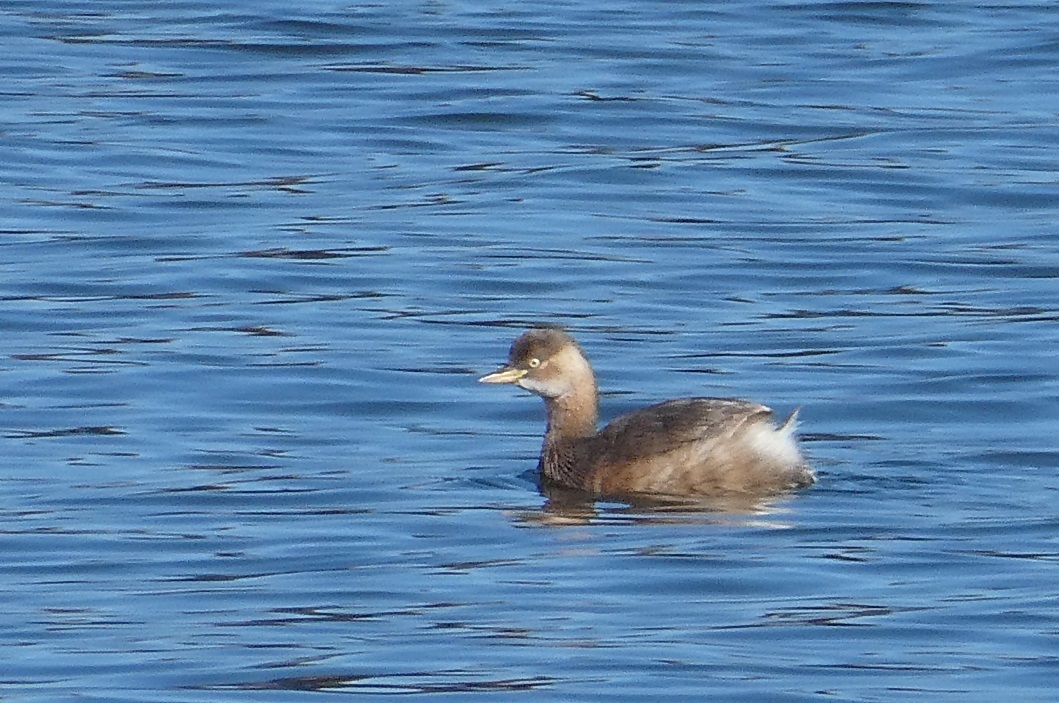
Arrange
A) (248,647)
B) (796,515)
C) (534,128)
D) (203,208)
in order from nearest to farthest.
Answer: (248,647) → (796,515) → (203,208) → (534,128)

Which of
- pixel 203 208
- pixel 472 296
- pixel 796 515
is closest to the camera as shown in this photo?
pixel 796 515

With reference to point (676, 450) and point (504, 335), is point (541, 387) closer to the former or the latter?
point (676, 450)

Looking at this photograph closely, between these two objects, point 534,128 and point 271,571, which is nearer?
point 271,571

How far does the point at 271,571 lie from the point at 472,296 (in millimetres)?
4767

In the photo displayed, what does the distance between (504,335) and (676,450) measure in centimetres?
252

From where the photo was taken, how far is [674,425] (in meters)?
9.80

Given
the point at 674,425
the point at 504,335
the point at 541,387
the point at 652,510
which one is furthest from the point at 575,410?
the point at 504,335

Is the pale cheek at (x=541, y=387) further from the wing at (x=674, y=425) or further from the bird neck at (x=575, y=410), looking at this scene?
the wing at (x=674, y=425)

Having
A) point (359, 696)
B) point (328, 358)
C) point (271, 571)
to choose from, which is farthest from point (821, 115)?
point (359, 696)

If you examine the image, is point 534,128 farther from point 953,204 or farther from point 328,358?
point 328,358

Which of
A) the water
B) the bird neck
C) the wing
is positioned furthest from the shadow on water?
the bird neck

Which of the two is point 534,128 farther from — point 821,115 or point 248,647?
point 248,647

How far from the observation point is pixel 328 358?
11.8m

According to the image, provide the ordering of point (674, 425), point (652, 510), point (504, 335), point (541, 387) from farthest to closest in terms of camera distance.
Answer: point (504, 335)
point (541, 387)
point (674, 425)
point (652, 510)
